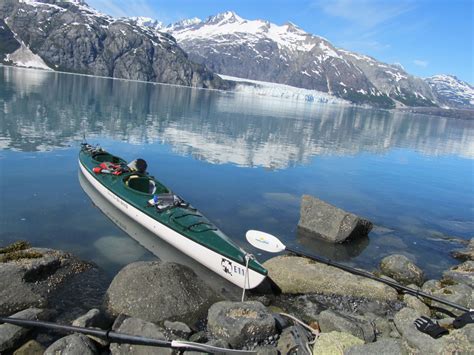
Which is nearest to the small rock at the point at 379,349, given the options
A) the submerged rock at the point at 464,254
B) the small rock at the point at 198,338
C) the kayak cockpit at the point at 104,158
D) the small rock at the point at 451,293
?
the small rock at the point at 198,338

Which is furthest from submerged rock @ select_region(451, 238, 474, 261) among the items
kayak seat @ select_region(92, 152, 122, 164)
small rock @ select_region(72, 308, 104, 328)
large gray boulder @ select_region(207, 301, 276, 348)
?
kayak seat @ select_region(92, 152, 122, 164)

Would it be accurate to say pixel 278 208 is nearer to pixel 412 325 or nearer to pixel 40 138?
pixel 412 325

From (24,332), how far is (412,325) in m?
9.26

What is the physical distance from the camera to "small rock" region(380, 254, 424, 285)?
15031 millimetres

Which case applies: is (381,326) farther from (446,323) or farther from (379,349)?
(379,349)

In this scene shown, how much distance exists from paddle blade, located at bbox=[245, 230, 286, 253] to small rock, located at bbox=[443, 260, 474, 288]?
6.88 metres

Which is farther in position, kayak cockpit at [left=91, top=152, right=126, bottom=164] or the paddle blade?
kayak cockpit at [left=91, top=152, right=126, bottom=164]

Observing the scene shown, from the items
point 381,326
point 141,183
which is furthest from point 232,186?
point 381,326

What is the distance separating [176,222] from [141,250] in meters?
1.95

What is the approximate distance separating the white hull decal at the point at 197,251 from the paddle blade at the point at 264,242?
1.24m

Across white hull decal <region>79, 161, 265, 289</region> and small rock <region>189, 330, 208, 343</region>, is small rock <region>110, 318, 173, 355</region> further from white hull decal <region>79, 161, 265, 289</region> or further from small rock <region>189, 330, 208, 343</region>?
white hull decal <region>79, 161, 265, 289</region>

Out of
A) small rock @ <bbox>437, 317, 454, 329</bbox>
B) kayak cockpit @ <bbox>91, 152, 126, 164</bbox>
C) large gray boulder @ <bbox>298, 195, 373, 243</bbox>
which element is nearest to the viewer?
small rock @ <bbox>437, 317, 454, 329</bbox>

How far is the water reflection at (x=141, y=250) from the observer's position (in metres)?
13.4

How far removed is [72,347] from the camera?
8344mm
